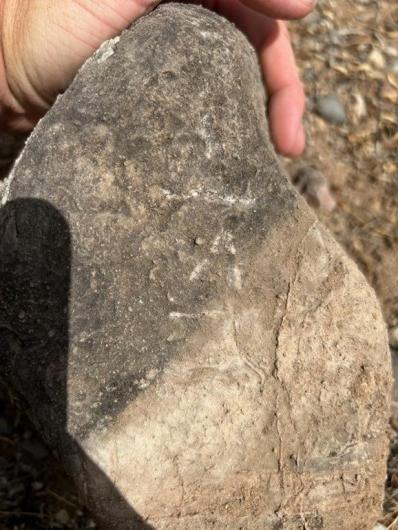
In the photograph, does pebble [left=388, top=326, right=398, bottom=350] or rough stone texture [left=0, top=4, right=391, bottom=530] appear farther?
pebble [left=388, top=326, right=398, bottom=350]

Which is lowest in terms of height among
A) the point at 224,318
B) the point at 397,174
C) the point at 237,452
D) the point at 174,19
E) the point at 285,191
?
the point at 397,174

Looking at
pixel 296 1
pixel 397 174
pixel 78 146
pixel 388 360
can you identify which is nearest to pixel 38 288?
Answer: pixel 78 146

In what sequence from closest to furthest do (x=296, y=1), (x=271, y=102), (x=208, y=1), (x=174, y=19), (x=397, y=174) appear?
(x=174, y=19) → (x=296, y=1) → (x=208, y=1) → (x=271, y=102) → (x=397, y=174)

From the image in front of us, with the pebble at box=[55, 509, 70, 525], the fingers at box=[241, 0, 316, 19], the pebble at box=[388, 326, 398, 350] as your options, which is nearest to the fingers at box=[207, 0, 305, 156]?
the fingers at box=[241, 0, 316, 19]

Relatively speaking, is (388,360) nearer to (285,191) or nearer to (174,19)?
(285,191)

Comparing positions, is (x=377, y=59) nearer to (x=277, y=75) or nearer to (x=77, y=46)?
(x=277, y=75)

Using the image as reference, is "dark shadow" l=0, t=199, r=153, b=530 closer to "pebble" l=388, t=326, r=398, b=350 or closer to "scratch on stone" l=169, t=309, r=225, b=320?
"scratch on stone" l=169, t=309, r=225, b=320

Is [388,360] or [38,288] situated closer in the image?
[38,288]

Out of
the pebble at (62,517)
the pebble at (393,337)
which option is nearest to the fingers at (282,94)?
the pebble at (393,337)
